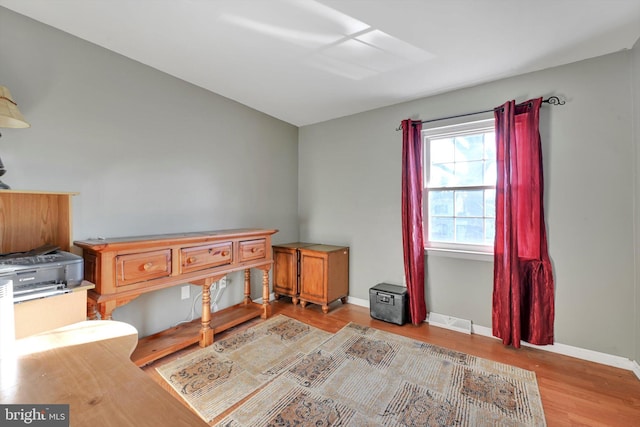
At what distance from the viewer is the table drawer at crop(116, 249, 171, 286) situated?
1.80 m

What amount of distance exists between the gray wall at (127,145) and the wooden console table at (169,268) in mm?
269

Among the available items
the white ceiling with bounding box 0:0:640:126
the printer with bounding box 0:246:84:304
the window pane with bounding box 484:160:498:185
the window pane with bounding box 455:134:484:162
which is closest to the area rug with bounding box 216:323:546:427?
the printer with bounding box 0:246:84:304

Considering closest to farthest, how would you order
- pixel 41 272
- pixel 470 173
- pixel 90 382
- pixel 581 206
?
pixel 90 382
pixel 41 272
pixel 581 206
pixel 470 173

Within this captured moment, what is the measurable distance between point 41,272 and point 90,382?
116cm

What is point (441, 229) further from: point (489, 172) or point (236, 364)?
point (236, 364)

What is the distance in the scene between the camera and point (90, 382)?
0.69 m

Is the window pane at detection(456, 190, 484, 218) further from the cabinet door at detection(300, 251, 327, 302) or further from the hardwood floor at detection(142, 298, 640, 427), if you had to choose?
the cabinet door at detection(300, 251, 327, 302)

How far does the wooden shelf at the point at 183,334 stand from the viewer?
2059 millimetres

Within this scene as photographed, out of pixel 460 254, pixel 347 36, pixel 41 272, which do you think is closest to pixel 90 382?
pixel 41 272

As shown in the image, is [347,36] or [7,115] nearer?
[7,115]

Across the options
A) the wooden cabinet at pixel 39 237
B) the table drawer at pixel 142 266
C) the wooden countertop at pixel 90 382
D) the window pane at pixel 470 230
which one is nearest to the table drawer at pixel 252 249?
the table drawer at pixel 142 266

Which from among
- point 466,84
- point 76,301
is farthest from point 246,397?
point 466,84

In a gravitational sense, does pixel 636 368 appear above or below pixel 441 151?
below

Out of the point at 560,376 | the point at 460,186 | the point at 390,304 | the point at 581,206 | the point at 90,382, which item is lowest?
the point at 560,376
